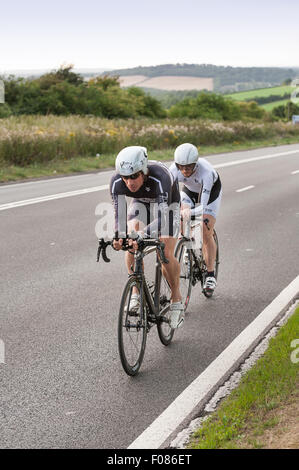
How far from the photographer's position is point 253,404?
14.3 feet

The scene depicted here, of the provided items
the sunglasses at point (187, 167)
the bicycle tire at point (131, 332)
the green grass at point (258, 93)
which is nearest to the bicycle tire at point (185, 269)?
the sunglasses at point (187, 167)

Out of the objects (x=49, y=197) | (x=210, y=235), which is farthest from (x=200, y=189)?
(x=49, y=197)

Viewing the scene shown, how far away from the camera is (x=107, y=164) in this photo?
22.5 m

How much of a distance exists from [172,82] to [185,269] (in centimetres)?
9558

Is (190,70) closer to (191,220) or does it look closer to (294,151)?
(294,151)

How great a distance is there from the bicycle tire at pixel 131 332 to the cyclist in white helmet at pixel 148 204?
0.27ft

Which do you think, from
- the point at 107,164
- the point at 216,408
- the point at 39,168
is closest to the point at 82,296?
the point at 216,408

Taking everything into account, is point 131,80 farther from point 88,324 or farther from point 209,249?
point 88,324

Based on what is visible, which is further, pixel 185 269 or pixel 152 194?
pixel 185 269

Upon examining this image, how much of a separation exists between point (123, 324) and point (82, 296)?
2.49m

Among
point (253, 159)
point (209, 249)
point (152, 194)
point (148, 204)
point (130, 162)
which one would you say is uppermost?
point (130, 162)

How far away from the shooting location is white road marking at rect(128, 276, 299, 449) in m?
4.13

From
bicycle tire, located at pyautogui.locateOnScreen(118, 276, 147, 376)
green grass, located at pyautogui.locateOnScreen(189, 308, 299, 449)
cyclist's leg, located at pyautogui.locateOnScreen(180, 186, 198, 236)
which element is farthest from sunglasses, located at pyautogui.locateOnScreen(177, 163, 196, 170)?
green grass, located at pyautogui.locateOnScreen(189, 308, 299, 449)
